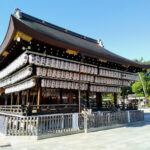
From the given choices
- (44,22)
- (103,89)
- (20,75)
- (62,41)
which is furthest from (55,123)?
(44,22)

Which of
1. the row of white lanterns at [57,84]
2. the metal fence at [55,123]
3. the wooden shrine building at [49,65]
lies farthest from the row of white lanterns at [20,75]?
the metal fence at [55,123]

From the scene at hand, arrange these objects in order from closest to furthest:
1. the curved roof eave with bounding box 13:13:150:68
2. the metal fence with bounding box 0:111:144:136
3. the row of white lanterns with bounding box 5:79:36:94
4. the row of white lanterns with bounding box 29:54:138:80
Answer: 1. the metal fence with bounding box 0:111:144:136
2. the curved roof eave with bounding box 13:13:150:68
3. the row of white lanterns with bounding box 29:54:138:80
4. the row of white lanterns with bounding box 5:79:36:94

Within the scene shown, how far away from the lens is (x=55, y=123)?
7.51 metres

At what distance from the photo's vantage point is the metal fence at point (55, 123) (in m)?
7.11

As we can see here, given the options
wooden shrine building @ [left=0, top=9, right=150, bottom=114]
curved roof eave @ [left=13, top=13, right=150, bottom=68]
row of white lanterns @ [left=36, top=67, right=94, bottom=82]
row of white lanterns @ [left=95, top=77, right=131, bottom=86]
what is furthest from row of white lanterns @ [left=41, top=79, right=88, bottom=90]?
curved roof eave @ [left=13, top=13, right=150, bottom=68]

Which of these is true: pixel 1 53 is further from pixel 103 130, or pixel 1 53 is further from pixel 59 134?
pixel 103 130

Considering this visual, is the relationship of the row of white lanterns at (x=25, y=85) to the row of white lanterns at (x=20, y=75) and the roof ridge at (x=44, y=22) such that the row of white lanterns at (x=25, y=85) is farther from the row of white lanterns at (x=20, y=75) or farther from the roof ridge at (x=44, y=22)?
the roof ridge at (x=44, y=22)

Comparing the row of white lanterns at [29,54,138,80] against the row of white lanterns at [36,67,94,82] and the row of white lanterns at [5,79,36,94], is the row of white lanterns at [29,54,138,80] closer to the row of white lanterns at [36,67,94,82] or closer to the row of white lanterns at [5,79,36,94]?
the row of white lanterns at [36,67,94,82]

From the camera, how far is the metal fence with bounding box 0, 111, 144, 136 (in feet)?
23.3

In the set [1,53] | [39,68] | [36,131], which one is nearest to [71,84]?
[39,68]

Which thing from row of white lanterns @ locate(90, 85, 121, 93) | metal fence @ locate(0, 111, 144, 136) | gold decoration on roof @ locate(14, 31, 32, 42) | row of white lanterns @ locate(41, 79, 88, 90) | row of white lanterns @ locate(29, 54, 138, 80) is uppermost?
gold decoration on roof @ locate(14, 31, 32, 42)

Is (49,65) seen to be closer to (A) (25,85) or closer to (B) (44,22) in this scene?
(A) (25,85)

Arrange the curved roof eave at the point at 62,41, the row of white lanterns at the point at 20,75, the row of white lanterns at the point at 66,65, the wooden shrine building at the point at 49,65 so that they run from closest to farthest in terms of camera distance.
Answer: the wooden shrine building at the point at 49,65 < the curved roof eave at the point at 62,41 < the row of white lanterns at the point at 66,65 < the row of white lanterns at the point at 20,75

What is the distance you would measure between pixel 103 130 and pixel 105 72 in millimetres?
5567
